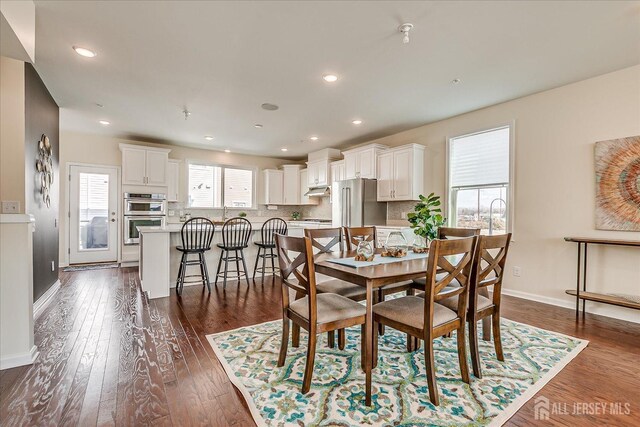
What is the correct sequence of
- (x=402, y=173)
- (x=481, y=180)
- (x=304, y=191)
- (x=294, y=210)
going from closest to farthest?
1. (x=481, y=180)
2. (x=402, y=173)
3. (x=304, y=191)
4. (x=294, y=210)

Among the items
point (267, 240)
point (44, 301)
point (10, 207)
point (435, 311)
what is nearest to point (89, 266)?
point (44, 301)

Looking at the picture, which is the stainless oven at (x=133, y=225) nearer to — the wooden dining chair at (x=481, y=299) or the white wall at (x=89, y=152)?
the white wall at (x=89, y=152)

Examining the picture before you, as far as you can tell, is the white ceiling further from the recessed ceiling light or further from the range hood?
the range hood

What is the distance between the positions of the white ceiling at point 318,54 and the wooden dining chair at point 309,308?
70.0 inches

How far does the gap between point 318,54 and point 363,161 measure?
3069 millimetres

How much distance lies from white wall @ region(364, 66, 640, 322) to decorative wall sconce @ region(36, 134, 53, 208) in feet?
18.6

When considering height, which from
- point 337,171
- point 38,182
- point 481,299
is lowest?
point 481,299

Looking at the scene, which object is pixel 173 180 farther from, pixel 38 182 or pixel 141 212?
pixel 38 182

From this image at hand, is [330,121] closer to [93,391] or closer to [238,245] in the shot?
[238,245]

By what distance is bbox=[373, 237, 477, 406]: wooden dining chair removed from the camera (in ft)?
5.65

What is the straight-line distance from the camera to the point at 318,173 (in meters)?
7.00

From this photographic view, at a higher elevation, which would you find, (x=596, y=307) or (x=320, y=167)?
(x=320, y=167)

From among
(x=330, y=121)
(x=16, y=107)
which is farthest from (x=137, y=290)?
(x=330, y=121)

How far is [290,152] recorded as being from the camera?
24.3 feet
